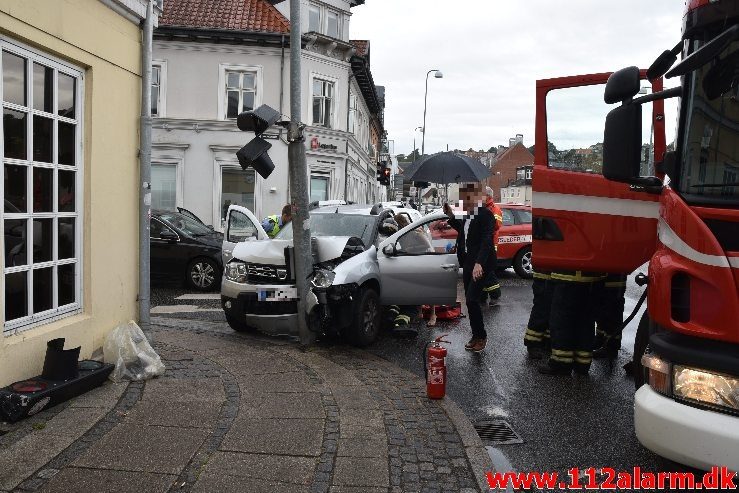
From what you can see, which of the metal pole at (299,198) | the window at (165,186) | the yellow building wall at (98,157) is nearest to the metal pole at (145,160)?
the yellow building wall at (98,157)

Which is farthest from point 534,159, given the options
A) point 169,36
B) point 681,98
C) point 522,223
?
point 169,36

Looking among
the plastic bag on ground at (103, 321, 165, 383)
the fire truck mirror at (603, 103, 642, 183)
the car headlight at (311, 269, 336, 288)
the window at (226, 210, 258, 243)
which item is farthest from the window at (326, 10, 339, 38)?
the fire truck mirror at (603, 103, 642, 183)

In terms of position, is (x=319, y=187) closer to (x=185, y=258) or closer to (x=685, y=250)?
(x=185, y=258)

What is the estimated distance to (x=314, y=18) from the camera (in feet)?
85.2

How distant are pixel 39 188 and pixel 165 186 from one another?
1962 cm

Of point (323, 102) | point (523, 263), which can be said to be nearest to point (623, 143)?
point (523, 263)

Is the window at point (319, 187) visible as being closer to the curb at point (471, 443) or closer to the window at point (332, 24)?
the window at point (332, 24)

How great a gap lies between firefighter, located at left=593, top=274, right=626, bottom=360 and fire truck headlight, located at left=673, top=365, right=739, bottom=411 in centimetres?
345

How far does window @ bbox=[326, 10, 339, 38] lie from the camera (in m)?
26.4

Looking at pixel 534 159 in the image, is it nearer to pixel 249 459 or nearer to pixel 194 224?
pixel 249 459

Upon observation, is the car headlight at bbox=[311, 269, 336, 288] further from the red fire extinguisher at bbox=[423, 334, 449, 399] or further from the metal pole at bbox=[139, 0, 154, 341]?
the red fire extinguisher at bbox=[423, 334, 449, 399]

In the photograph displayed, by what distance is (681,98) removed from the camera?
384 cm

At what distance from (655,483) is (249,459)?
252cm

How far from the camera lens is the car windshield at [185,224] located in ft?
43.5
